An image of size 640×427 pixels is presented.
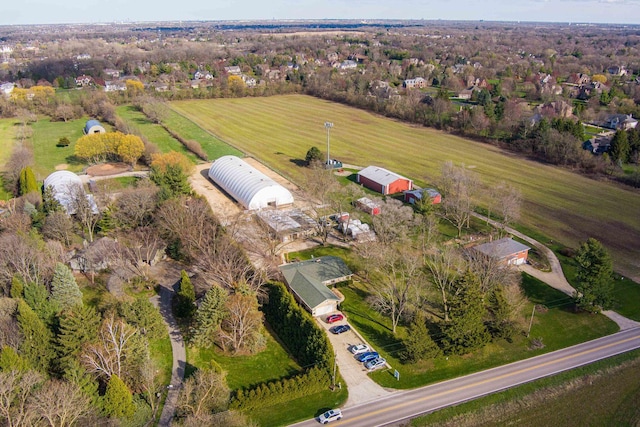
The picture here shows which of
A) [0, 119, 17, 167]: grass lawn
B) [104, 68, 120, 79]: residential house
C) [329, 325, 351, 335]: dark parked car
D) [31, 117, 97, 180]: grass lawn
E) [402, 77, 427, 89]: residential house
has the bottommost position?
[0, 119, 17, 167]: grass lawn

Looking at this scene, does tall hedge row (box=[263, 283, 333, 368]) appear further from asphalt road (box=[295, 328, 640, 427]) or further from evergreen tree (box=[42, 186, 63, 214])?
evergreen tree (box=[42, 186, 63, 214])

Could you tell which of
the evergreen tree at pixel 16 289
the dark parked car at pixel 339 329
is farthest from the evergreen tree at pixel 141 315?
the dark parked car at pixel 339 329

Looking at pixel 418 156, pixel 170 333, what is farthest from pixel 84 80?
pixel 170 333

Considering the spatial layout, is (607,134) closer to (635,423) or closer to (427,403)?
(635,423)

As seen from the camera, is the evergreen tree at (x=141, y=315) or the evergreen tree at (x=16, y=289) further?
the evergreen tree at (x=16, y=289)

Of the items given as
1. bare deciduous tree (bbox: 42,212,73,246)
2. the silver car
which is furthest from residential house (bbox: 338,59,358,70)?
the silver car

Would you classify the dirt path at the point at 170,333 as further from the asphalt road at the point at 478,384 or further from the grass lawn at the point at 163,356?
the asphalt road at the point at 478,384
